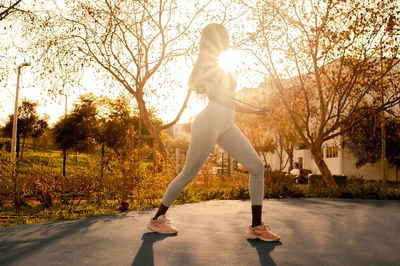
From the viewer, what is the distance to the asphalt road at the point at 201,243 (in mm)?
2713

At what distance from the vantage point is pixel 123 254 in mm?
2838

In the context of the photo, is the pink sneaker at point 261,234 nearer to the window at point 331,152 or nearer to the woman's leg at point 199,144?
the woman's leg at point 199,144

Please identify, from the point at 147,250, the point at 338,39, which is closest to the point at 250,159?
the point at 147,250

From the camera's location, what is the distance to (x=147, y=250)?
2.98 meters

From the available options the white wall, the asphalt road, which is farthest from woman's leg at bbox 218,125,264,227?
the white wall

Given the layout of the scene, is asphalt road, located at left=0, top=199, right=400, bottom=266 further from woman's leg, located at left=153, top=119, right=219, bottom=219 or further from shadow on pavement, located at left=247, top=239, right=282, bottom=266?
woman's leg, located at left=153, top=119, right=219, bottom=219

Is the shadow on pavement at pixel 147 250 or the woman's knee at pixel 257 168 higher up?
the woman's knee at pixel 257 168

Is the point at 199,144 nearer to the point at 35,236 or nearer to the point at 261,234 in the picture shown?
the point at 261,234

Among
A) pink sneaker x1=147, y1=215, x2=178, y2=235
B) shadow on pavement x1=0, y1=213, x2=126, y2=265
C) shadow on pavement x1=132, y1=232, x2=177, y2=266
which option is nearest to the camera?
shadow on pavement x1=132, y1=232, x2=177, y2=266

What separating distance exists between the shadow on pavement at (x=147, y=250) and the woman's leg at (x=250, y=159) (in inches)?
35.2

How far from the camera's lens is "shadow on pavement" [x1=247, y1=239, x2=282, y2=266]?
2676 millimetres

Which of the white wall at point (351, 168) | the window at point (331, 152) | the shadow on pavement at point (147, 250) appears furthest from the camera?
the window at point (331, 152)

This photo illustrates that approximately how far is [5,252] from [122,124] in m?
24.6

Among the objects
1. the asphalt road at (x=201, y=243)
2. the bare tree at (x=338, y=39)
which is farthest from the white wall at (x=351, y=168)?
the asphalt road at (x=201, y=243)
